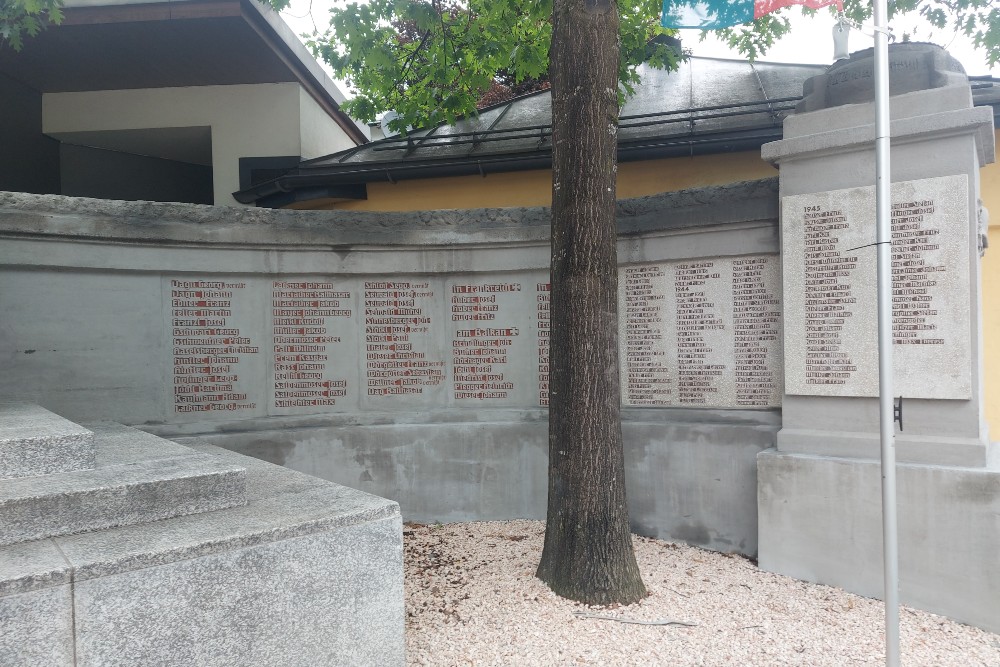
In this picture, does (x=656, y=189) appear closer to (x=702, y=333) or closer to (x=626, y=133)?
(x=626, y=133)

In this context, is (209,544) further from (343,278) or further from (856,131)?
(856,131)

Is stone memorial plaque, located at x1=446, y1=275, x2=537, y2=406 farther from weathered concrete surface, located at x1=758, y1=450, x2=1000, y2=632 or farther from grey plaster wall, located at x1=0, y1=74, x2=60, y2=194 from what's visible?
grey plaster wall, located at x1=0, y1=74, x2=60, y2=194

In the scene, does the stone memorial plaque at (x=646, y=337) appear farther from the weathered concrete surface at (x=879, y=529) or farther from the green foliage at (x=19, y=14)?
the green foliage at (x=19, y=14)

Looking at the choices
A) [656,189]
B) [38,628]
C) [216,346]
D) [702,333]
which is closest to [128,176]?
[216,346]

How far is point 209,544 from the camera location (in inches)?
105

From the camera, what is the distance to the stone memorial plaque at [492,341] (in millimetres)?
6410

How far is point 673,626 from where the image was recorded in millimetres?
3988

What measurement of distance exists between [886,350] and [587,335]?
67.1 inches

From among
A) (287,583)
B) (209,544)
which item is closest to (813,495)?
(287,583)

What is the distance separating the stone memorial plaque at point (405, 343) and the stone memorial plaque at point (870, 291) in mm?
3137

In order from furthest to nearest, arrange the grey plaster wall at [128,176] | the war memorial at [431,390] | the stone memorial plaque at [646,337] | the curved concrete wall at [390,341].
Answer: the grey plaster wall at [128,176] → the stone memorial plaque at [646,337] → the curved concrete wall at [390,341] → the war memorial at [431,390]

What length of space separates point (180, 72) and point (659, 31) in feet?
23.4

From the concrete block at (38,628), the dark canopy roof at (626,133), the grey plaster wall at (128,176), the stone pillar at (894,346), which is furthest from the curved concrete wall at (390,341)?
the grey plaster wall at (128,176)

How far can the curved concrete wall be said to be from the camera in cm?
540
